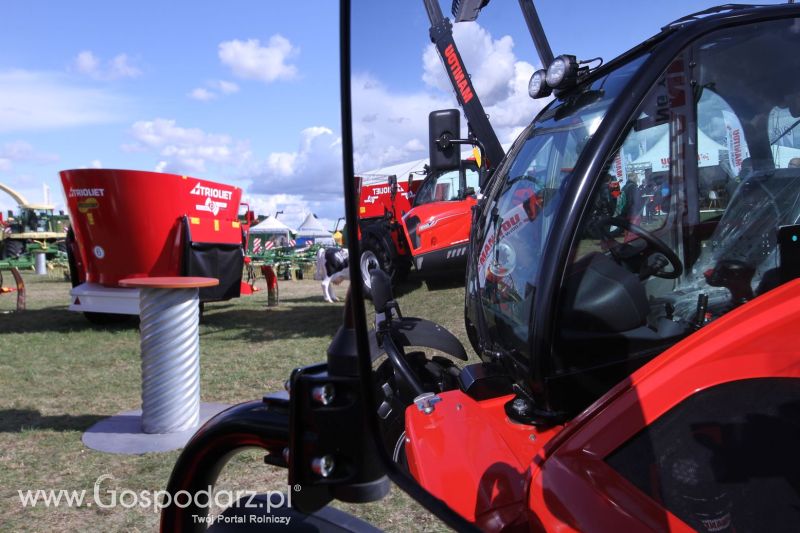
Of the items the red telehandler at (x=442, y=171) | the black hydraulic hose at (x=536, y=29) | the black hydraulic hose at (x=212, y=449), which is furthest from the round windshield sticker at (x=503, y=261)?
the black hydraulic hose at (x=212, y=449)

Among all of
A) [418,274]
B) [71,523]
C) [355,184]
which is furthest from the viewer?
[71,523]

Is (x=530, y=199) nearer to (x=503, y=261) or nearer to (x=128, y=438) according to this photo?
(x=503, y=261)

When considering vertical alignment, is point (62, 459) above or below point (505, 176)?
Result: below

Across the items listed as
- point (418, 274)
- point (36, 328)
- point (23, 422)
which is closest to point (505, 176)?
point (418, 274)

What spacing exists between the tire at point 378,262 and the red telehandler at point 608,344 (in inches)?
1.2

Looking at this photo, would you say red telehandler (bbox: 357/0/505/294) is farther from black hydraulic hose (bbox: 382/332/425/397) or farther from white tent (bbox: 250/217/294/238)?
white tent (bbox: 250/217/294/238)

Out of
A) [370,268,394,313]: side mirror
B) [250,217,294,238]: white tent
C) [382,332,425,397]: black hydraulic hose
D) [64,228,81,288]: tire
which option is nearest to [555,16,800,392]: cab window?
[382,332,425,397]: black hydraulic hose

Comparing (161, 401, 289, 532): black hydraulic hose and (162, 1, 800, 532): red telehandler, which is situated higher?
(162, 1, 800, 532): red telehandler

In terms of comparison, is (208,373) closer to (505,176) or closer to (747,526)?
(505,176)

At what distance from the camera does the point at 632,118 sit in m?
1.30

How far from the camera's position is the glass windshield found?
134cm

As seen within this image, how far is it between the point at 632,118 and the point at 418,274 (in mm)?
600

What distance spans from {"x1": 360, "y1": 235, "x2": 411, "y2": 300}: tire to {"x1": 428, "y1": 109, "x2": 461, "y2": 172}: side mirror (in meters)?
0.22

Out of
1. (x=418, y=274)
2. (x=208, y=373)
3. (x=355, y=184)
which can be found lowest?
(x=208, y=373)
